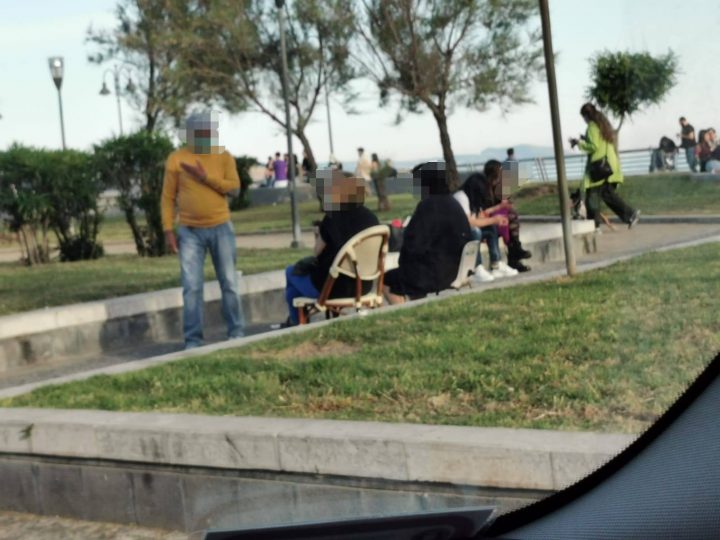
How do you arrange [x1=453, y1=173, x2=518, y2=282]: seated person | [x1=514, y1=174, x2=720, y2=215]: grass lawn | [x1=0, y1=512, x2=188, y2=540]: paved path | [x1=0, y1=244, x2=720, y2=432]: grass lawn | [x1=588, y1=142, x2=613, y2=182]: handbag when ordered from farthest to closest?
1. [x1=453, y1=173, x2=518, y2=282]: seated person
2. [x1=0, y1=512, x2=188, y2=540]: paved path
3. [x1=588, y1=142, x2=613, y2=182]: handbag
4. [x1=0, y1=244, x2=720, y2=432]: grass lawn
5. [x1=514, y1=174, x2=720, y2=215]: grass lawn

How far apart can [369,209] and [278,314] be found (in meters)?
2.89

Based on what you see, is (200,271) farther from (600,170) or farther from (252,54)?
(252,54)

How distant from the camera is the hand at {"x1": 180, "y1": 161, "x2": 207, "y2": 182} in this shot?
9.28 metres

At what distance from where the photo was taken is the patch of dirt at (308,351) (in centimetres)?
703

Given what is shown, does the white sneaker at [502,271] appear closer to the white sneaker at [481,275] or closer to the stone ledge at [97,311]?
the white sneaker at [481,275]

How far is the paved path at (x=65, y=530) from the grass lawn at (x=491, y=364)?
0.68 metres

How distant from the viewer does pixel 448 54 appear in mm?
5207

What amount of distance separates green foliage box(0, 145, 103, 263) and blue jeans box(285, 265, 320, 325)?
7.98 meters

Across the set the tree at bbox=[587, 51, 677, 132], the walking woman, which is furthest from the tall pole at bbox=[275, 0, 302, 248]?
the tree at bbox=[587, 51, 677, 132]

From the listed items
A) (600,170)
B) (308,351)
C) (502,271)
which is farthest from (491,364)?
(502,271)

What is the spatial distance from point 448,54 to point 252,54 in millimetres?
20068

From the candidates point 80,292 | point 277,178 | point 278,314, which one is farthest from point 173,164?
point 277,178

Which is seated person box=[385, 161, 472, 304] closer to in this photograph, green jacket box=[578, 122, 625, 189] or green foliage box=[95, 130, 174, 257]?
green jacket box=[578, 122, 625, 189]

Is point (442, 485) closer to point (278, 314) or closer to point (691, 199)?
point (691, 199)
